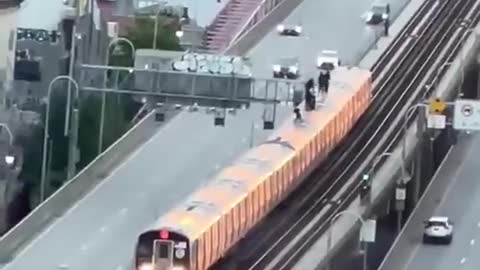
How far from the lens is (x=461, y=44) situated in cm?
10269

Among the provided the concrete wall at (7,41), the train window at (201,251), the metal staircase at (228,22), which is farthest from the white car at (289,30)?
the train window at (201,251)

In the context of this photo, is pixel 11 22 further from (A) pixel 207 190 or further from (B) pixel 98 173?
(A) pixel 207 190

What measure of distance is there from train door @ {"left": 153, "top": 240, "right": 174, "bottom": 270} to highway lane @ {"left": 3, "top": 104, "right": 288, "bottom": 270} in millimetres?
6242

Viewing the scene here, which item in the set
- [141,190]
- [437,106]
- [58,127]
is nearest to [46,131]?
[58,127]

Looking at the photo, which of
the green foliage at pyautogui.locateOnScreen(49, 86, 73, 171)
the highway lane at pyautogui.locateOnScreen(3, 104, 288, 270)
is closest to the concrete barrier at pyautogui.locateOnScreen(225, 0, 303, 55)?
the green foliage at pyautogui.locateOnScreen(49, 86, 73, 171)

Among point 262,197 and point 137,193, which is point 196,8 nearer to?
point 137,193

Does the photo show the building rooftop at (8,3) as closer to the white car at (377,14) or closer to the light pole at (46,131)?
the light pole at (46,131)

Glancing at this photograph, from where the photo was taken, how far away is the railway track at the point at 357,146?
232 ft

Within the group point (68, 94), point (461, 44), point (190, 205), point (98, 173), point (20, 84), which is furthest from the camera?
point (461, 44)

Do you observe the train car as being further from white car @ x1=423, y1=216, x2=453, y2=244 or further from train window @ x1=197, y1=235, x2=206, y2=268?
white car @ x1=423, y1=216, x2=453, y2=244

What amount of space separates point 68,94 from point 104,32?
19936 mm

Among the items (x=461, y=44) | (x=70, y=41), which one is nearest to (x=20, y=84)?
(x=70, y=41)

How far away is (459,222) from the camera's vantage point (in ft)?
265

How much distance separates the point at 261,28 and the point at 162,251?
48.5 meters
